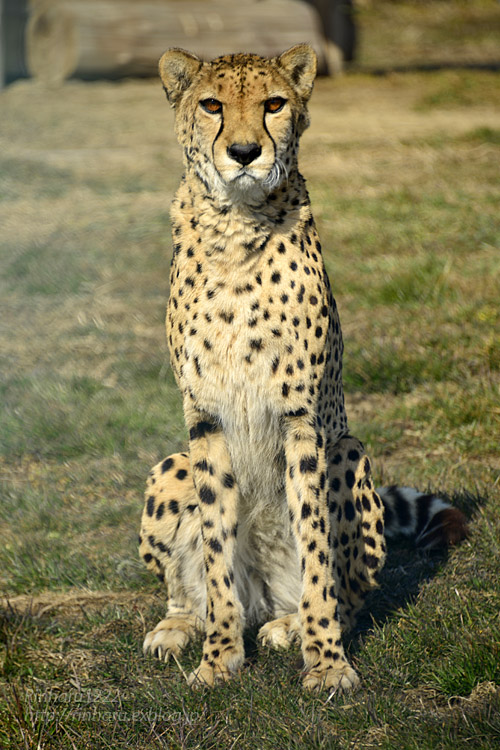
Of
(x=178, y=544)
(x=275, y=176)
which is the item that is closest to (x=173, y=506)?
(x=178, y=544)

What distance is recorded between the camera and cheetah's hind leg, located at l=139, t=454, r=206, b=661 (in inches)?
118

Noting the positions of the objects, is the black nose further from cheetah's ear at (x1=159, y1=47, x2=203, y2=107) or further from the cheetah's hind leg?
the cheetah's hind leg

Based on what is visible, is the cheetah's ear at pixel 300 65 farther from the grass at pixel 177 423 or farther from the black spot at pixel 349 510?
the grass at pixel 177 423

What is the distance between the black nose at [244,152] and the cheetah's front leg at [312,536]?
0.69 meters

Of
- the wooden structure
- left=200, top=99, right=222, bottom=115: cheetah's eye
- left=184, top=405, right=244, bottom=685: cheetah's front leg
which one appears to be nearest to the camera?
left=200, top=99, right=222, bottom=115: cheetah's eye

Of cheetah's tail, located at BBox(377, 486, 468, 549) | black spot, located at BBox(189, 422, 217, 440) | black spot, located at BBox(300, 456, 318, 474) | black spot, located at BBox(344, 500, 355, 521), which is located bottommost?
cheetah's tail, located at BBox(377, 486, 468, 549)

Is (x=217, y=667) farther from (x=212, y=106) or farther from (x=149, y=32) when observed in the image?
(x=149, y=32)

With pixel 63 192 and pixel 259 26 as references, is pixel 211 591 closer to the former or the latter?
pixel 63 192

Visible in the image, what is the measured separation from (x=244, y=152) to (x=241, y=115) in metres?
0.12

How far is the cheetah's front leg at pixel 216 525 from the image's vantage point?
2.73 meters

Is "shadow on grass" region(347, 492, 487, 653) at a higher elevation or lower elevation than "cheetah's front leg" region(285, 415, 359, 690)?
lower

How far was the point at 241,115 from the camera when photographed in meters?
2.46

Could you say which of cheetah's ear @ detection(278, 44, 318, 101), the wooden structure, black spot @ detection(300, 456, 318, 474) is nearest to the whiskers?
cheetah's ear @ detection(278, 44, 318, 101)

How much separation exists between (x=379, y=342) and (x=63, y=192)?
14.0 feet
